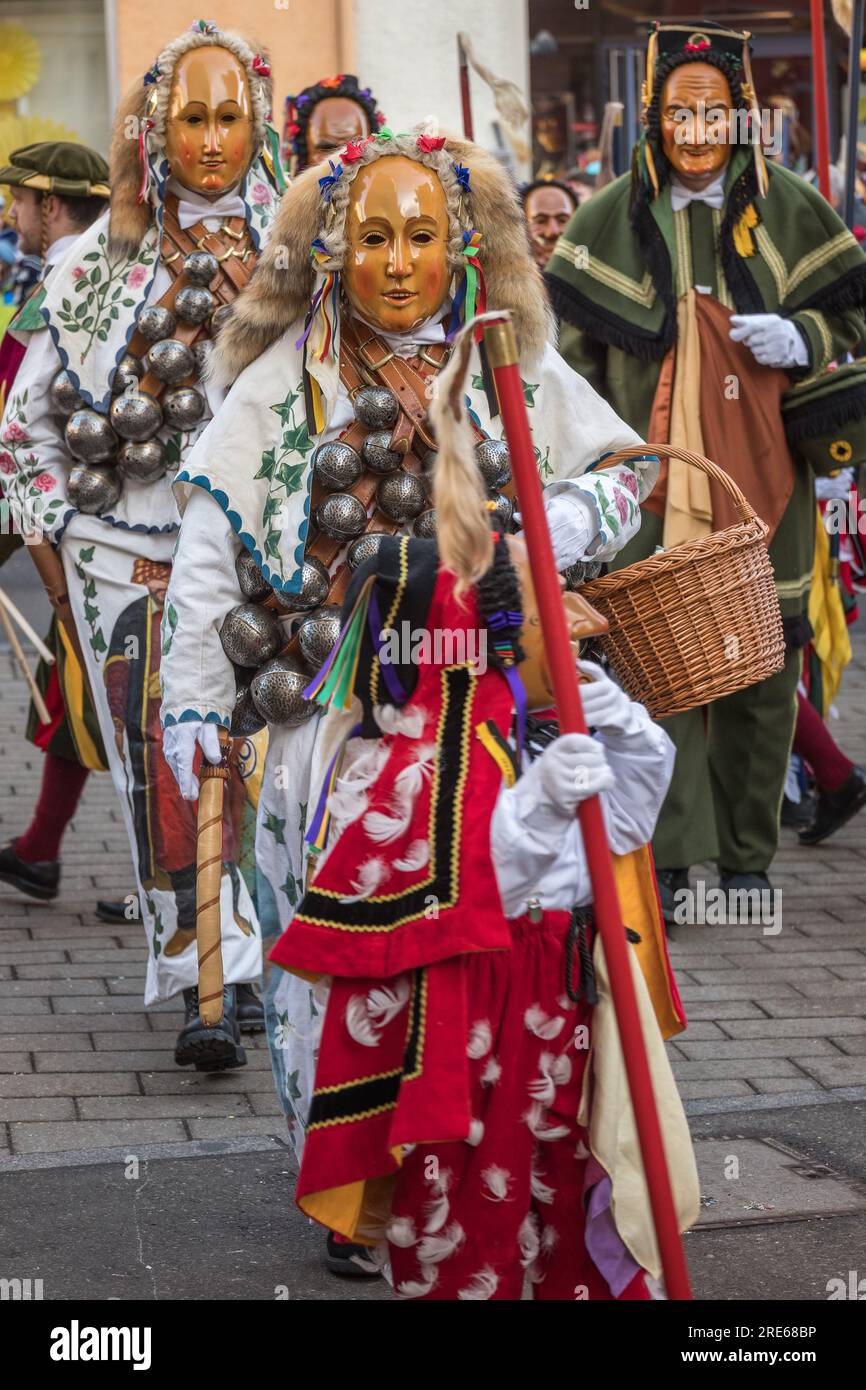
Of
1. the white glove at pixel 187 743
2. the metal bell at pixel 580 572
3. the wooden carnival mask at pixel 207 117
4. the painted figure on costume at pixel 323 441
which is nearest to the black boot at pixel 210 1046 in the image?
the painted figure on costume at pixel 323 441

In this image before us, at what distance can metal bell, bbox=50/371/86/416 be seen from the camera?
5.04 m

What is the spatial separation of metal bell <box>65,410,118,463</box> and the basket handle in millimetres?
1533

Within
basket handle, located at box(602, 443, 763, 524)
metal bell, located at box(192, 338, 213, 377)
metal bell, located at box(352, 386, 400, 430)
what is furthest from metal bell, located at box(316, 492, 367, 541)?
metal bell, located at box(192, 338, 213, 377)

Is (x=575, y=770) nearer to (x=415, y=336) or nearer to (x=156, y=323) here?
(x=415, y=336)

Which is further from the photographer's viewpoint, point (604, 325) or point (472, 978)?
point (604, 325)

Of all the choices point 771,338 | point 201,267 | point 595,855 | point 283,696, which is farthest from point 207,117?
point 595,855

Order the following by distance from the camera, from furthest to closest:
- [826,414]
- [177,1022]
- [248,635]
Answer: [826,414] < [177,1022] < [248,635]

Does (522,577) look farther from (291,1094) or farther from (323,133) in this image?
(323,133)

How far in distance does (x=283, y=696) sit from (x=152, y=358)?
138 cm

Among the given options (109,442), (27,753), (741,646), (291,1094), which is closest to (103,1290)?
(291,1094)

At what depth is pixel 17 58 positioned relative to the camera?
43.2ft

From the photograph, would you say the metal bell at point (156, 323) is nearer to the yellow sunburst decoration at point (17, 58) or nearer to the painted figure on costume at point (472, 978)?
the painted figure on costume at point (472, 978)

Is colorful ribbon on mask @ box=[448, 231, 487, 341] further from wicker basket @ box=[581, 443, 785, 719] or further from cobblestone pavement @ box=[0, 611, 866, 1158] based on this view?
cobblestone pavement @ box=[0, 611, 866, 1158]

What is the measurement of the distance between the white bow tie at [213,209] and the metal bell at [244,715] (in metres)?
1.48
